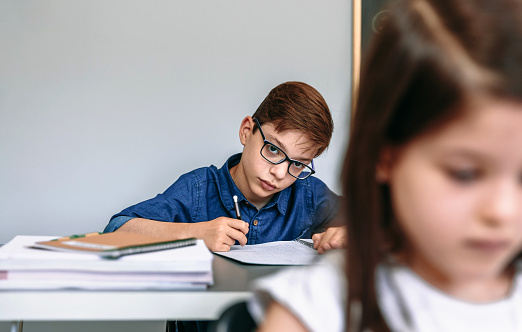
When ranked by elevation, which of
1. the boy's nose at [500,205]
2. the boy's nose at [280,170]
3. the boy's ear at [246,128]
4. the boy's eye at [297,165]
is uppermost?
the boy's ear at [246,128]

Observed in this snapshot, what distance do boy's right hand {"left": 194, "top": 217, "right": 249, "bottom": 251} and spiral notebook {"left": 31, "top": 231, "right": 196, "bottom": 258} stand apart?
0.27m

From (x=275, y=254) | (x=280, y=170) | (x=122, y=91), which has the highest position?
(x=122, y=91)

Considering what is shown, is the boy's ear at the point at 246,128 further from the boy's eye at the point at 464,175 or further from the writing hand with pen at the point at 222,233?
the boy's eye at the point at 464,175

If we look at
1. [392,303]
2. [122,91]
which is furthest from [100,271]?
[122,91]

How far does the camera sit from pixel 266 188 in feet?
4.61

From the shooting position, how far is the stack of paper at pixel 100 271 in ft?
2.04

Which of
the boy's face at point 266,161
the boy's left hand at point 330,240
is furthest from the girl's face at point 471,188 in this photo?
the boy's face at point 266,161

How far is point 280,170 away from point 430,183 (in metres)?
0.94

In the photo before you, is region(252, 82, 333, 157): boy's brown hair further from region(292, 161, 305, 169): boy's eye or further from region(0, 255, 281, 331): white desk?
region(0, 255, 281, 331): white desk

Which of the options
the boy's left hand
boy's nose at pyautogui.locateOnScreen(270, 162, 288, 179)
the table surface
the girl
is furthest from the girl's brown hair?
boy's nose at pyautogui.locateOnScreen(270, 162, 288, 179)

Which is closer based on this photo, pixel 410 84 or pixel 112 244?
pixel 410 84

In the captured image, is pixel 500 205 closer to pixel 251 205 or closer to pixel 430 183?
pixel 430 183

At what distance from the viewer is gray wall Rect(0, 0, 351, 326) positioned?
169 centimetres

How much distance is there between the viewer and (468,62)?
41 centimetres
